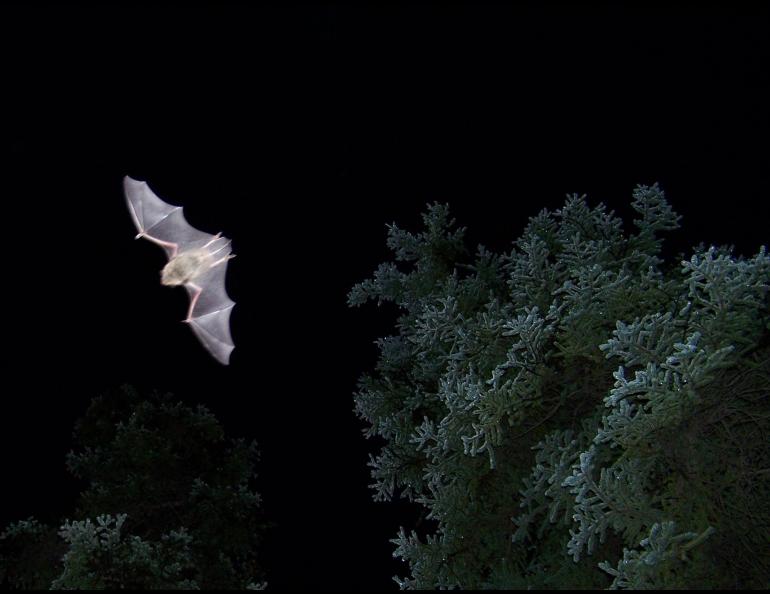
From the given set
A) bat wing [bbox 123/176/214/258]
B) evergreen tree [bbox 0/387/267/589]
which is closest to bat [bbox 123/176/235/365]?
bat wing [bbox 123/176/214/258]

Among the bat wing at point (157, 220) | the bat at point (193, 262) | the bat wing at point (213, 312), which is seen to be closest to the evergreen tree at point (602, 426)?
the bat wing at point (213, 312)

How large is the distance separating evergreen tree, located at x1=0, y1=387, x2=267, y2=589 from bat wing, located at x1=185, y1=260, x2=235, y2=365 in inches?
113

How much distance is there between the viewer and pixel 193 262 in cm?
805

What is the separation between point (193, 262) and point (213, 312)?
94 centimetres

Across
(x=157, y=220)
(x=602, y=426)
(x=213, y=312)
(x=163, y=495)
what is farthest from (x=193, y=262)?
(x=602, y=426)

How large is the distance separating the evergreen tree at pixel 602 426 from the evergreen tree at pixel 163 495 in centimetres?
331

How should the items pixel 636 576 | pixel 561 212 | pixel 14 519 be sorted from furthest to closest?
pixel 14 519
pixel 561 212
pixel 636 576

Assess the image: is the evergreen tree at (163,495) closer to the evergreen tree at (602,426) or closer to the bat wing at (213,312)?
the bat wing at (213,312)

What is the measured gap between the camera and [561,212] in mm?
8594

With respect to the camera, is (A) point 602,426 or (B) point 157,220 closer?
(A) point 602,426

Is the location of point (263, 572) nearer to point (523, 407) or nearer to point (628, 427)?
point (523, 407)

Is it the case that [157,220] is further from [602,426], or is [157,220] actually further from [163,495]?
[602,426]

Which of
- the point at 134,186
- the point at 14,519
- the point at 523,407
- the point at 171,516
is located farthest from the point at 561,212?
the point at 14,519

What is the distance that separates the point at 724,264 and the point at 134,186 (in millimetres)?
8346
